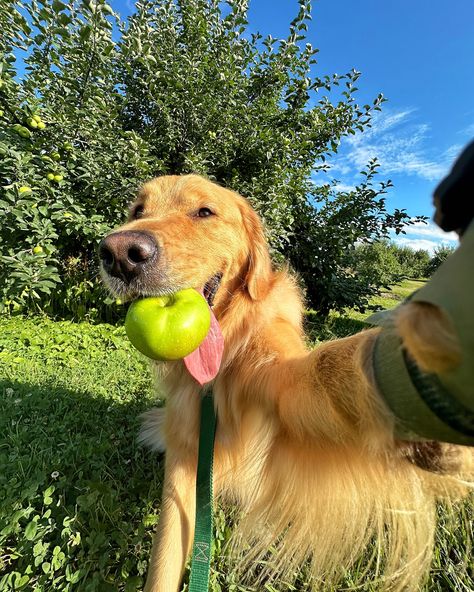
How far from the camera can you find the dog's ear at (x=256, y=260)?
2076 mm

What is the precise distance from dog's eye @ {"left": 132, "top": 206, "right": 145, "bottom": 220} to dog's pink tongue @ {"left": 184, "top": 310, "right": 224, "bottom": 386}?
39.2 inches

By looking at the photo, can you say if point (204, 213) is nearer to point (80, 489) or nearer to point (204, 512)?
point (204, 512)

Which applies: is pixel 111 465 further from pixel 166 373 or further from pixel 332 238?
pixel 332 238

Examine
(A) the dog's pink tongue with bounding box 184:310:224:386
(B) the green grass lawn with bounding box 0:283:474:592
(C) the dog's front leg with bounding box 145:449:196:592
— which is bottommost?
(B) the green grass lawn with bounding box 0:283:474:592

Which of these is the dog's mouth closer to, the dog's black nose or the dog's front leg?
the dog's black nose

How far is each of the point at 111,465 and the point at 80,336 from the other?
8.87ft

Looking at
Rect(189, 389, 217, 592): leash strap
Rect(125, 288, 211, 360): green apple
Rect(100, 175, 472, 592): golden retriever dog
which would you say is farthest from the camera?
Rect(189, 389, 217, 592): leash strap

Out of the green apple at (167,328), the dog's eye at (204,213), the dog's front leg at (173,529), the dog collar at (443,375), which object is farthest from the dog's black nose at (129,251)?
the dog collar at (443,375)

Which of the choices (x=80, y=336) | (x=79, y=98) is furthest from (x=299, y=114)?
(x=80, y=336)

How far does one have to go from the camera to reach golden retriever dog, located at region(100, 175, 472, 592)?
105 cm

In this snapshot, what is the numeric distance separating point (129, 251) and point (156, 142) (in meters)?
4.50

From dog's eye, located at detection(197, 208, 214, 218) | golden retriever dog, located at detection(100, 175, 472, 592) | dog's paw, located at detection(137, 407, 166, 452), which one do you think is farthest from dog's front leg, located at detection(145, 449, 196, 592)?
dog's eye, located at detection(197, 208, 214, 218)

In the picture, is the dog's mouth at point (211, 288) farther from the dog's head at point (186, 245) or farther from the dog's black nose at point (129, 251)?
the dog's black nose at point (129, 251)

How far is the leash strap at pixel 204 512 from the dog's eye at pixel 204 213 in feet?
3.82
